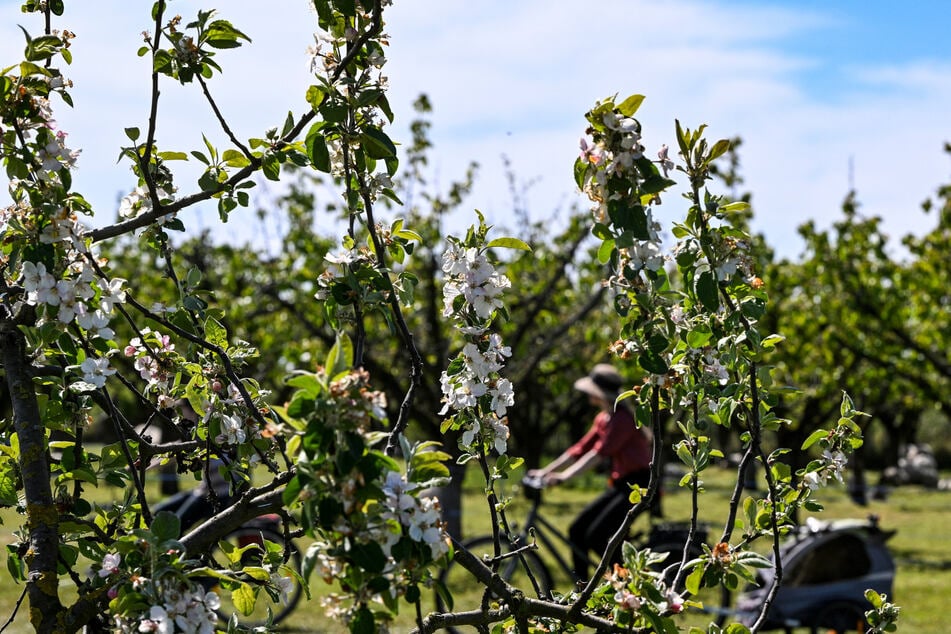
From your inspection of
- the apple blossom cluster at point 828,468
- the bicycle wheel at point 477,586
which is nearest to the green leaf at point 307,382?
the apple blossom cluster at point 828,468

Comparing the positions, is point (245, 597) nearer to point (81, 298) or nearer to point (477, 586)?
point (81, 298)

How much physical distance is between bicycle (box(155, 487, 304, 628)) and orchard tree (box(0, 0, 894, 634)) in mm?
33

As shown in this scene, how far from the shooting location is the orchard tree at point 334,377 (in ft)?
4.80

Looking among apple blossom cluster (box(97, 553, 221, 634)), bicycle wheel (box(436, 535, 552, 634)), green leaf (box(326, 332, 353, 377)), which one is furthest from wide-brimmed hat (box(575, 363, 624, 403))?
green leaf (box(326, 332, 353, 377))

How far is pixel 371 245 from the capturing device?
207cm

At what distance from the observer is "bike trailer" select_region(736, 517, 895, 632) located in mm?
6023

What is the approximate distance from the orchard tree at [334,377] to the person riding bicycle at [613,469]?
14.2ft

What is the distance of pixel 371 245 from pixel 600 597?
0.82 metres

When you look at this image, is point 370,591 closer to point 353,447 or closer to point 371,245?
point 353,447

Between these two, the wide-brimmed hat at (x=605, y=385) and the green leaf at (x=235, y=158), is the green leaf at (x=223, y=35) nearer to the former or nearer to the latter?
the green leaf at (x=235, y=158)

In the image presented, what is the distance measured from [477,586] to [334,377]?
903 centimetres

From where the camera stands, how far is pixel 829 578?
6.46 meters

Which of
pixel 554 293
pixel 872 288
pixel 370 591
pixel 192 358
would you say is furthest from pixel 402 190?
pixel 370 591

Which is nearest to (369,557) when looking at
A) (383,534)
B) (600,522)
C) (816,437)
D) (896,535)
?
(383,534)
